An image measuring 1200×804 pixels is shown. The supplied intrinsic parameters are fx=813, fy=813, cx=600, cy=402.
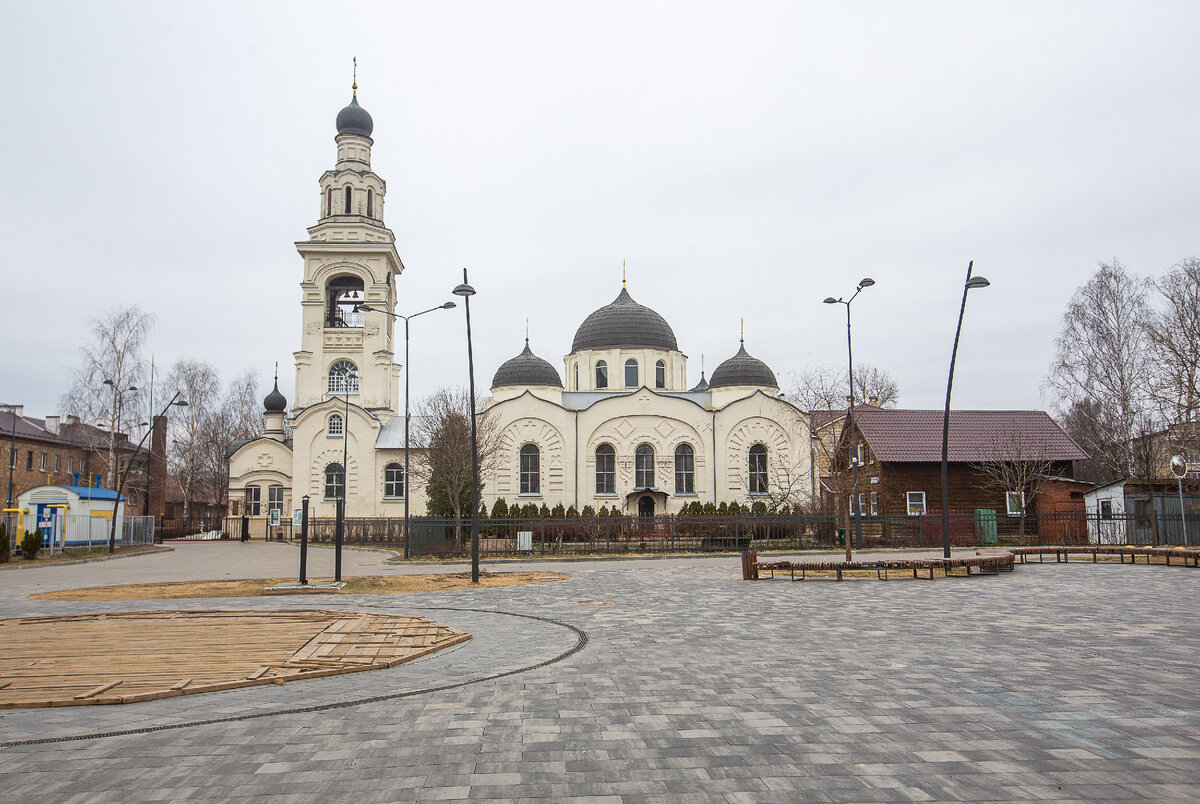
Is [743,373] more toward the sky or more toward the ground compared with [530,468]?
more toward the sky

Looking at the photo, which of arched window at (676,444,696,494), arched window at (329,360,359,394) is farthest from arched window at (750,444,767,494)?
arched window at (329,360,359,394)

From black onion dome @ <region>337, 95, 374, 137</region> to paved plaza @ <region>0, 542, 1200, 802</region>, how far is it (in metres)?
45.9

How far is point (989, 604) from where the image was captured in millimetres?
13250

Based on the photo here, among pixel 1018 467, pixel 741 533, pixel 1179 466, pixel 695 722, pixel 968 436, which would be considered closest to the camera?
pixel 695 722

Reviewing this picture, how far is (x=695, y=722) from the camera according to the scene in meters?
6.26

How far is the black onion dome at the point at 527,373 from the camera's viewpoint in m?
48.2

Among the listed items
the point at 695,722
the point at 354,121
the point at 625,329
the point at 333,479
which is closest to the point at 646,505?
the point at 625,329

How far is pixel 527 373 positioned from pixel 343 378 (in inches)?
460

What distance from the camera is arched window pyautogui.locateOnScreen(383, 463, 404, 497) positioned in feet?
160

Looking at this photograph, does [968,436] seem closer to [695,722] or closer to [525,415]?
[525,415]

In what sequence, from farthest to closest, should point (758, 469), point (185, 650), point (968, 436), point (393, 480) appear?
point (393, 480)
point (758, 469)
point (968, 436)
point (185, 650)

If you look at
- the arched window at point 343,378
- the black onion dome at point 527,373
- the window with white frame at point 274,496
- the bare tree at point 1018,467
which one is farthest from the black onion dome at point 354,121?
the bare tree at point 1018,467

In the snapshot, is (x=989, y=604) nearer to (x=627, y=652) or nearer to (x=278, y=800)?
(x=627, y=652)

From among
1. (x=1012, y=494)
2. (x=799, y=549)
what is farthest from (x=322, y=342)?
(x=1012, y=494)
